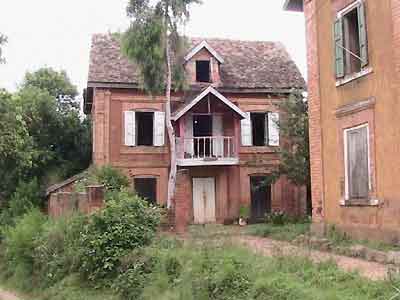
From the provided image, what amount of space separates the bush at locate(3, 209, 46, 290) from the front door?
9.56 m

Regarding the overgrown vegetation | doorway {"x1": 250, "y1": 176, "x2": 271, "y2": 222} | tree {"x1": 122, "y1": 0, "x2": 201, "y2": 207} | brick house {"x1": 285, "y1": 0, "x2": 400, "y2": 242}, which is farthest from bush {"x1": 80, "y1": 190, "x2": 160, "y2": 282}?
doorway {"x1": 250, "y1": 176, "x2": 271, "y2": 222}

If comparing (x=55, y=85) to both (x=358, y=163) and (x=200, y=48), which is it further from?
(x=358, y=163)

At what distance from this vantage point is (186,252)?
1002cm

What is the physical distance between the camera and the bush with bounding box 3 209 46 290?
572 inches

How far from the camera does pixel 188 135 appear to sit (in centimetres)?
2414

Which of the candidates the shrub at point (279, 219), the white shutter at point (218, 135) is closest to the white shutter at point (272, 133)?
the white shutter at point (218, 135)

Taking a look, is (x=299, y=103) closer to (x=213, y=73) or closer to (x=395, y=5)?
(x=213, y=73)

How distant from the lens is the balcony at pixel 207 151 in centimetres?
2291

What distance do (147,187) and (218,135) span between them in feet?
13.3

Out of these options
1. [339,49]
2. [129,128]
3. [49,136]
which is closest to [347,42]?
[339,49]

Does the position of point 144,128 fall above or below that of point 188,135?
above

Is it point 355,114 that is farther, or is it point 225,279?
point 355,114

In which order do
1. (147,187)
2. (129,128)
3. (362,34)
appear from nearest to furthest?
Answer: (362,34) < (129,128) < (147,187)

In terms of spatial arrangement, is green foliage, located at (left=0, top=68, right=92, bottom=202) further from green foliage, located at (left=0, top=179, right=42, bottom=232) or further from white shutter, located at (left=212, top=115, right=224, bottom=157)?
white shutter, located at (left=212, top=115, right=224, bottom=157)
